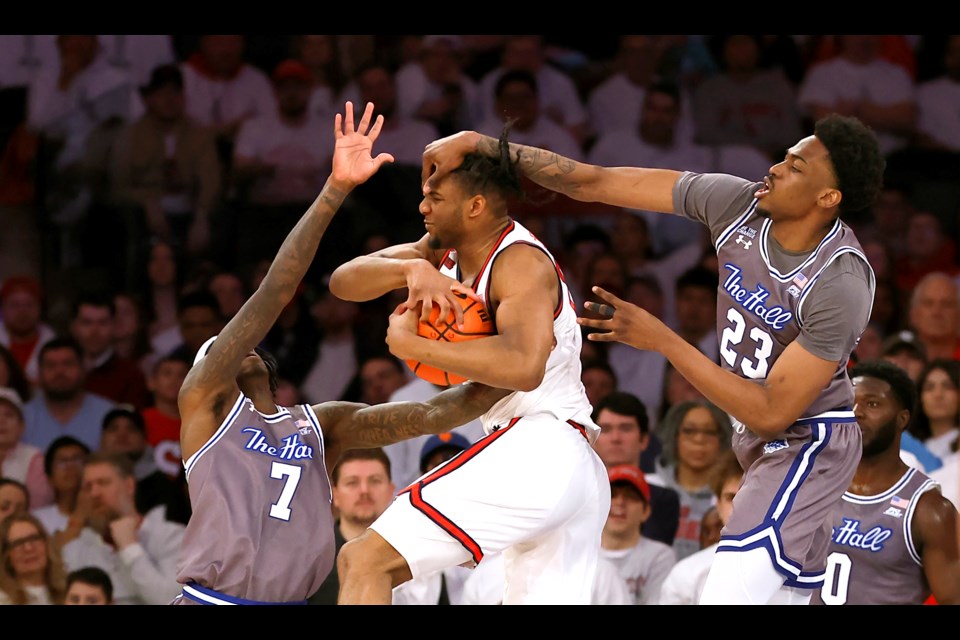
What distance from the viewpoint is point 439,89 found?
28.8 feet

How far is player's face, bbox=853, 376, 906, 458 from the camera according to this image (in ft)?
17.4

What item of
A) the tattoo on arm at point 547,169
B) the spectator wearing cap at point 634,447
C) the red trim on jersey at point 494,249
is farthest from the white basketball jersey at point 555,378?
the spectator wearing cap at point 634,447

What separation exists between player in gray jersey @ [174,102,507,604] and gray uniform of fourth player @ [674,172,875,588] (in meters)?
0.91

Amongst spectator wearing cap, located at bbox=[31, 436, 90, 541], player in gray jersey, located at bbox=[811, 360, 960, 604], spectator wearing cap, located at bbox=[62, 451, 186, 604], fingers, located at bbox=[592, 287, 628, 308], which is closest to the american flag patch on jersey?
player in gray jersey, located at bbox=[811, 360, 960, 604]

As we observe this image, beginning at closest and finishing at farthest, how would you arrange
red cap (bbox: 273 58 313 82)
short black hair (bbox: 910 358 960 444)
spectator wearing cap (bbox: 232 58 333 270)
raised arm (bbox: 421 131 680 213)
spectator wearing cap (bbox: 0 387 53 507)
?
raised arm (bbox: 421 131 680 213) → short black hair (bbox: 910 358 960 444) → spectator wearing cap (bbox: 0 387 53 507) → spectator wearing cap (bbox: 232 58 333 270) → red cap (bbox: 273 58 313 82)

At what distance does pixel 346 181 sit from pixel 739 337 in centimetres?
140

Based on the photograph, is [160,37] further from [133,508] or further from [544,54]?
[133,508]

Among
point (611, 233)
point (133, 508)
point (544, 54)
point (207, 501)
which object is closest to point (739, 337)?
point (207, 501)

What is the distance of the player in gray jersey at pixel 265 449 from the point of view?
441 cm

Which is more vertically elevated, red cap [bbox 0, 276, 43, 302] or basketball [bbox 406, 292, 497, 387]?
red cap [bbox 0, 276, 43, 302]

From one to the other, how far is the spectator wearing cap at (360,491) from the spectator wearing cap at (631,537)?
40.9 inches

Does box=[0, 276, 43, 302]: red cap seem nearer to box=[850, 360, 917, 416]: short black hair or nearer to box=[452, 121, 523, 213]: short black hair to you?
box=[452, 121, 523, 213]: short black hair

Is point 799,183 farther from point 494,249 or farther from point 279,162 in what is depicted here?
point 279,162

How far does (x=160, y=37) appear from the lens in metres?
8.82
